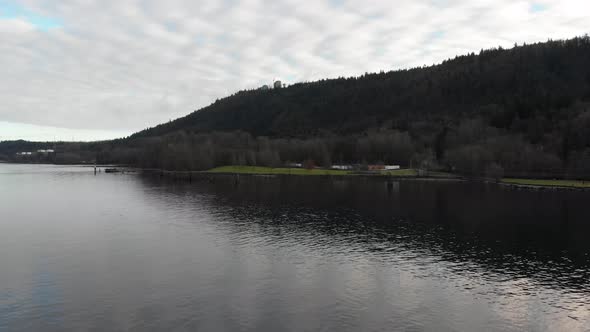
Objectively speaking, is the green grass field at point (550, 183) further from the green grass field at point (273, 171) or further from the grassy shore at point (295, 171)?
the green grass field at point (273, 171)

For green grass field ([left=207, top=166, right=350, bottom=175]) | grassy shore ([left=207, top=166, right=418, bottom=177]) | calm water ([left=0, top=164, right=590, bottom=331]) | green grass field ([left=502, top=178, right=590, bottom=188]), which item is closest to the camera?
calm water ([left=0, top=164, right=590, bottom=331])

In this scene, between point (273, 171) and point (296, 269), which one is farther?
point (273, 171)

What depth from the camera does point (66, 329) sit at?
2498 cm

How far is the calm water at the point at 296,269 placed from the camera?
26.7 m

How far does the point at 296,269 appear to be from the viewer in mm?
37406

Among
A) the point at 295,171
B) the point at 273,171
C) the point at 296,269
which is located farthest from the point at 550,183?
the point at 273,171

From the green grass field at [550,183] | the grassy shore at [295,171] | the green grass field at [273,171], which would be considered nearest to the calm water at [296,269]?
the green grass field at [550,183]

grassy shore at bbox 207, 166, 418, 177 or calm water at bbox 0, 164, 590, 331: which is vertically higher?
grassy shore at bbox 207, 166, 418, 177

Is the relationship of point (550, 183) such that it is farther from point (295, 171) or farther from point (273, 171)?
point (273, 171)

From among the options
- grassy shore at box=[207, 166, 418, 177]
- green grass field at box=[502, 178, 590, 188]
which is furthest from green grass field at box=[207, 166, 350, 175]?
green grass field at box=[502, 178, 590, 188]

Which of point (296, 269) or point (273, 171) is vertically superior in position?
point (273, 171)

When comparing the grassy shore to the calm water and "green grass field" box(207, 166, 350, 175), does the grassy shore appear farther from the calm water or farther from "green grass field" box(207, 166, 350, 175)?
the calm water

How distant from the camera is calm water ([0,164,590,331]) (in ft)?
87.6

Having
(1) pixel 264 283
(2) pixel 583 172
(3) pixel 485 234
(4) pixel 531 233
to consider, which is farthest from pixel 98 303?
(2) pixel 583 172
